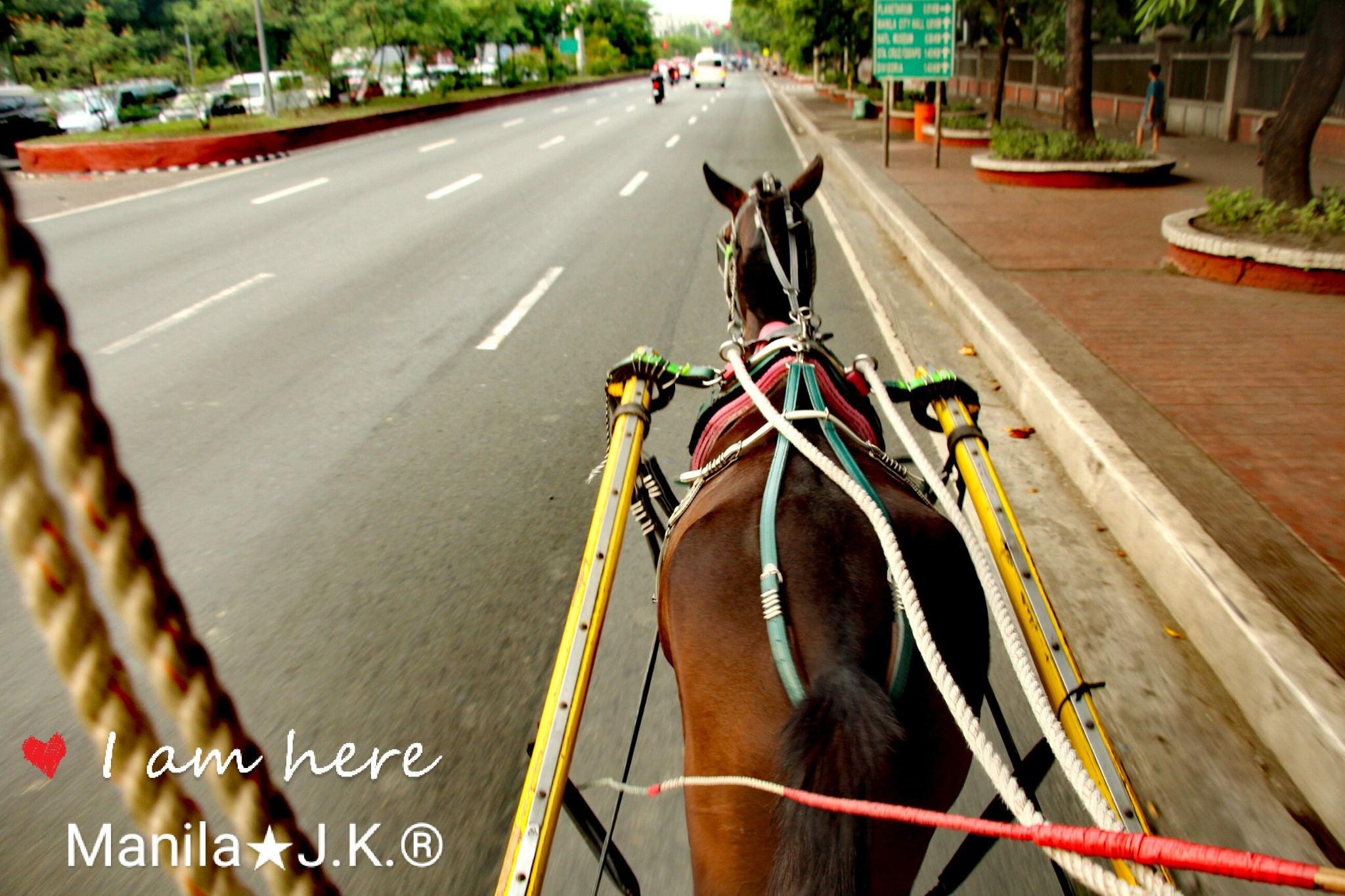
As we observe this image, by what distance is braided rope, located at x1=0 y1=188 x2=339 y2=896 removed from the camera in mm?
583

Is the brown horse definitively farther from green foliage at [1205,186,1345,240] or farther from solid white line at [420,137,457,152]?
solid white line at [420,137,457,152]

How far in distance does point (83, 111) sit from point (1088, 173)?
2505 centimetres

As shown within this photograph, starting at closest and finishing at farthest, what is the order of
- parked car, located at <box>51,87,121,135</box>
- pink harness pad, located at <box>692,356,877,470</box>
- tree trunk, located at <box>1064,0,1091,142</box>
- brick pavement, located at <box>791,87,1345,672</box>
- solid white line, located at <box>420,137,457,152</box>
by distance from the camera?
pink harness pad, located at <box>692,356,877,470</box>
brick pavement, located at <box>791,87,1345,672</box>
tree trunk, located at <box>1064,0,1091,142</box>
solid white line, located at <box>420,137,457,152</box>
parked car, located at <box>51,87,121,135</box>

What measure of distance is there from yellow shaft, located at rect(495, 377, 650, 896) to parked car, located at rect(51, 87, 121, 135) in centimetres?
2678

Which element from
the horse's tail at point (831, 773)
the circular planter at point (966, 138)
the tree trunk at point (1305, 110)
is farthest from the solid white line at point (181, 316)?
the circular planter at point (966, 138)

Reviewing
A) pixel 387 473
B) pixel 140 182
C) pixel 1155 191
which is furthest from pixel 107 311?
pixel 1155 191

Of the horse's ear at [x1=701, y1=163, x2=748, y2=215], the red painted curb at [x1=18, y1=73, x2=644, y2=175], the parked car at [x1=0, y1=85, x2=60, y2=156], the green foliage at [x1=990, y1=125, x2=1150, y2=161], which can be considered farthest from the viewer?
the parked car at [x1=0, y1=85, x2=60, y2=156]

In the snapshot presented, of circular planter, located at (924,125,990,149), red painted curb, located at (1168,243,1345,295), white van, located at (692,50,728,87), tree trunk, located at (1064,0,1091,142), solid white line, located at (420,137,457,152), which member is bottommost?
red painted curb, located at (1168,243,1345,295)

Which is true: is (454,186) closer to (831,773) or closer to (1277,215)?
(1277,215)

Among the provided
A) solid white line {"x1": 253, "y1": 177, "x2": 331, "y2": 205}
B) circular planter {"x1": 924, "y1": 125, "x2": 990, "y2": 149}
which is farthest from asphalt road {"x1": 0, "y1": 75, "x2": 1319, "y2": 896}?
circular planter {"x1": 924, "y1": 125, "x2": 990, "y2": 149}

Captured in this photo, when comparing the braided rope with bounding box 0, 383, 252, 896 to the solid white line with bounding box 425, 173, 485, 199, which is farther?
the solid white line with bounding box 425, 173, 485, 199

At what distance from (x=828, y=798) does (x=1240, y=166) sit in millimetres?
17500

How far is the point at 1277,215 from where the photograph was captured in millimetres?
8016

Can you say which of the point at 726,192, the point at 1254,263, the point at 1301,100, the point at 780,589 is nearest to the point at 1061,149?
the point at 1301,100
